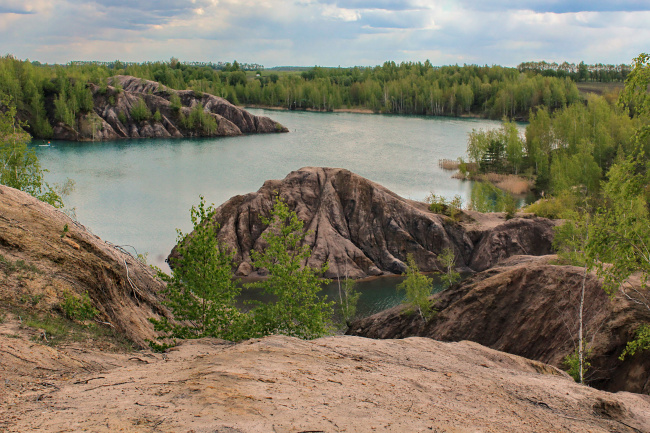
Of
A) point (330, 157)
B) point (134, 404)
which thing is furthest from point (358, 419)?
point (330, 157)

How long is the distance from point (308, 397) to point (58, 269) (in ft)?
32.4

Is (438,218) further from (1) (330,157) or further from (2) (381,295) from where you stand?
(1) (330,157)

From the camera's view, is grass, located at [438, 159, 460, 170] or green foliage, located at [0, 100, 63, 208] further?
grass, located at [438, 159, 460, 170]

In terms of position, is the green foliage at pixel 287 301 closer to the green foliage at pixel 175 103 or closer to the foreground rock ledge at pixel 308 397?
the foreground rock ledge at pixel 308 397

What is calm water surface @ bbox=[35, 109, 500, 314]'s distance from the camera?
199 ft

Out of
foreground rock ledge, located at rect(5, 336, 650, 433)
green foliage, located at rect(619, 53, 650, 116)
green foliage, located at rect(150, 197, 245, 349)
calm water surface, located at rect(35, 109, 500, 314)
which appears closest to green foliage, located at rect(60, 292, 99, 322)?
foreground rock ledge, located at rect(5, 336, 650, 433)

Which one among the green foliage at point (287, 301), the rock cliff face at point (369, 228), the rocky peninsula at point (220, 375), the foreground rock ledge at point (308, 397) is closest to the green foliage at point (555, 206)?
the rock cliff face at point (369, 228)

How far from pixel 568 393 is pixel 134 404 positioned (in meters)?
10.9

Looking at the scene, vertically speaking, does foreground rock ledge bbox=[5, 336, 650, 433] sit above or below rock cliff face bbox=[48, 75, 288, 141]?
below

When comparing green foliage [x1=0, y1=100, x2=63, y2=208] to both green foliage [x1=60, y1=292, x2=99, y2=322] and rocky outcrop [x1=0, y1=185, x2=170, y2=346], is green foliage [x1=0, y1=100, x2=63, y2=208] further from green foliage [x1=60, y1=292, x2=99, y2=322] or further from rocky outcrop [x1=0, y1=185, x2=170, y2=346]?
green foliage [x1=60, y1=292, x2=99, y2=322]

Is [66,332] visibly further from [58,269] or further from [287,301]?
[287,301]

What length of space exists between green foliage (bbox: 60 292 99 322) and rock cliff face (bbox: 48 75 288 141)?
407 ft

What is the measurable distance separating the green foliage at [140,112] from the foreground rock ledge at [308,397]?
13425 cm

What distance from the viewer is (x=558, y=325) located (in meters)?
27.2
